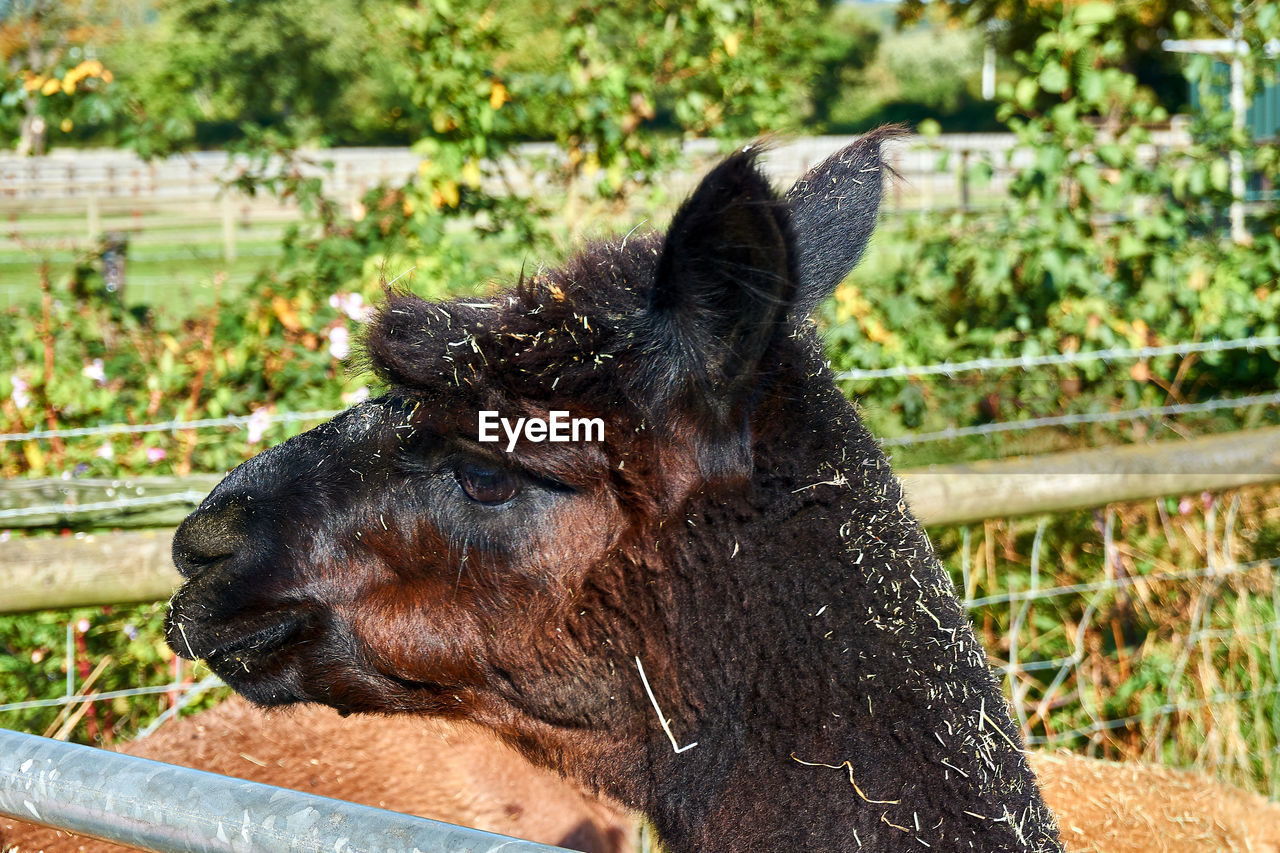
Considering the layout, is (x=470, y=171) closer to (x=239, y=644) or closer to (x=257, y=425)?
(x=257, y=425)

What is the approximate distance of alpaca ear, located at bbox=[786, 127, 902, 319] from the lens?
6.79 feet

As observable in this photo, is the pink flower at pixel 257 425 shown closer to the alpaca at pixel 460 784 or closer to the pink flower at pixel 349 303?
the pink flower at pixel 349 303

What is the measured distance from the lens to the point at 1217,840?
10.1 ft

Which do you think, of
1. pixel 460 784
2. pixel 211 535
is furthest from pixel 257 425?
pixel 211 535

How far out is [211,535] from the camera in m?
2.02

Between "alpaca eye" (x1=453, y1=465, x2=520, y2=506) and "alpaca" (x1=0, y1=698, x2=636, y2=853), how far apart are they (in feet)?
3.64

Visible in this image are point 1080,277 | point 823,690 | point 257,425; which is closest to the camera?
point 823,690

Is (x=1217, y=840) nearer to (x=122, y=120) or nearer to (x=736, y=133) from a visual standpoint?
(x=736, y=133)

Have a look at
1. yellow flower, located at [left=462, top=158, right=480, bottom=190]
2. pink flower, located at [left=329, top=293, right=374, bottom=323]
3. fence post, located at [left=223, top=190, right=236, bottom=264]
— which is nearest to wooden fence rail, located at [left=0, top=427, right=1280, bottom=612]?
pink flower, located at [left=329, top=293, right=374, bottom=323]

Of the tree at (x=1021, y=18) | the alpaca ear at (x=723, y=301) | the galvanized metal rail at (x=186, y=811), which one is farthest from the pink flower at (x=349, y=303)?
the tree at (x=1021, y=18)

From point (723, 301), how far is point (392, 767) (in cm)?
187

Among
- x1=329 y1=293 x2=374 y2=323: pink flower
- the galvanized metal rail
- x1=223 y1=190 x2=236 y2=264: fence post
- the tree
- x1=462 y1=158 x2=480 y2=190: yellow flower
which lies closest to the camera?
the galvanized metal rail

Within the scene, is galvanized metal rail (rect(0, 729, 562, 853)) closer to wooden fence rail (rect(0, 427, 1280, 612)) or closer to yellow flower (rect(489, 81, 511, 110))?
wooden fence rail (rect(0, 427, 1280, 612))

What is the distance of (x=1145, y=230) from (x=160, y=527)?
4.80 meters
